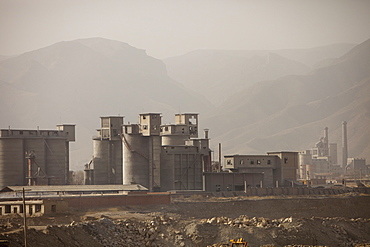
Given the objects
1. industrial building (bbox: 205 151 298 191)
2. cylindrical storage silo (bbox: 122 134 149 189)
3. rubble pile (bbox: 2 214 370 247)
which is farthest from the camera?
industrial building (bbox: 205 151 298 191)

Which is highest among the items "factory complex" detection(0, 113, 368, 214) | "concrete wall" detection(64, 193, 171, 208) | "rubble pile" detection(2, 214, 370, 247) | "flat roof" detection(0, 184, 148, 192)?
"factory complex" detection(0, 113, 368, 214)

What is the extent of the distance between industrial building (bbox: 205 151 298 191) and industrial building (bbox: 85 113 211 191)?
9.65 ft

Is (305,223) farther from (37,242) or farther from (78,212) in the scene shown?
(37,242)

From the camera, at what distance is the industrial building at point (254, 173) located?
97.0 metres

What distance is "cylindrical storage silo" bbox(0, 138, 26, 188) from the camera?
9312 centimetres

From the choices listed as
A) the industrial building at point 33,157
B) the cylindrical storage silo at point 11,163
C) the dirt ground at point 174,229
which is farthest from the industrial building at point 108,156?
the dirt ground at point 174,229

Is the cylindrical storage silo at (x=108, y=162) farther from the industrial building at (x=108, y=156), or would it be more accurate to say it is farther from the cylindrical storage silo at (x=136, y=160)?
the cylindrical storage silo at (x=136, y=160)

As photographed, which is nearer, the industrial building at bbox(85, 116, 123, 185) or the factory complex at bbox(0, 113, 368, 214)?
the factory complex at bbox(0, 113, 368, 214)

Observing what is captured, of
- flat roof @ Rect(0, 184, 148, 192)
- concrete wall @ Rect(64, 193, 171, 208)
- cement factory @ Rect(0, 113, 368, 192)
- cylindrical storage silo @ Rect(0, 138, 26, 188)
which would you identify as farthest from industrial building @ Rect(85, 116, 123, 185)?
concrete wall @ Rect(64, 193, 171, 208)

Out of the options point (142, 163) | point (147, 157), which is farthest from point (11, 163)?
point (147, 157)

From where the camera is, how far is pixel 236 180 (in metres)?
97.8

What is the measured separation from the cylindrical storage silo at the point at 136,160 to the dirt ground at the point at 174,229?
8907 mm

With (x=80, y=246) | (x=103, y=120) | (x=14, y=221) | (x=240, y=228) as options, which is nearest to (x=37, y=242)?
(x=80, y=246)

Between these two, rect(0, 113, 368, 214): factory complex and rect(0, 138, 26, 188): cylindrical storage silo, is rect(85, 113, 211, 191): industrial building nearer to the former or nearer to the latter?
rect(0, 113, 368, 214): factory complex
